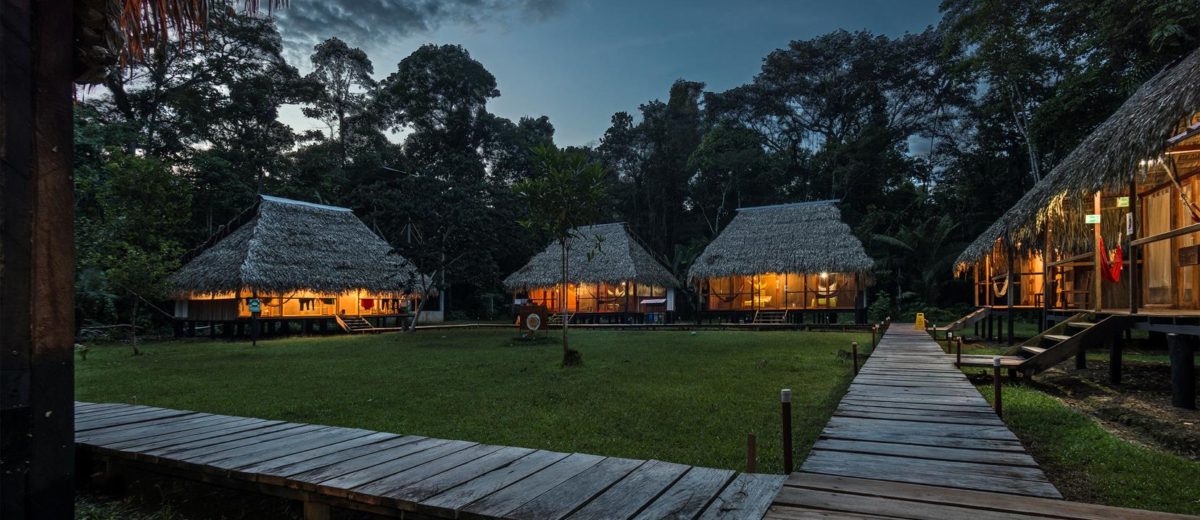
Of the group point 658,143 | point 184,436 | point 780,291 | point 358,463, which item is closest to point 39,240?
point 358,463

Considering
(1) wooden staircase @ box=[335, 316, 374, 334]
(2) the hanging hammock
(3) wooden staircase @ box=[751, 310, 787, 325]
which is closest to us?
(2) the hanging hammock

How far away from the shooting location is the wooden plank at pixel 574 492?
2592 mm

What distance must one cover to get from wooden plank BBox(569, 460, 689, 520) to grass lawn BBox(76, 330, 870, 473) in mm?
1445

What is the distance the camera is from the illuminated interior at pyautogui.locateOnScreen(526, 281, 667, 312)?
93.0 ft

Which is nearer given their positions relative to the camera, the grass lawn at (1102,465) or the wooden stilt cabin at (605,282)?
the grass lawn at (1102,465)

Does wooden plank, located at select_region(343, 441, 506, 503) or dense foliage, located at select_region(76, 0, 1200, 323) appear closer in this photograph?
wooden plank, located at select_region(343, 441, 506, 503)

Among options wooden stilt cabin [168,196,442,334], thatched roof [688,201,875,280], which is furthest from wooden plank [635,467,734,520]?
thatched roof [688,201,875,280]

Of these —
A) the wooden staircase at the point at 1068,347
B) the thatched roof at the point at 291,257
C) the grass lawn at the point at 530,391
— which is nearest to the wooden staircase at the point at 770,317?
the grass lawn at the point at 530,391

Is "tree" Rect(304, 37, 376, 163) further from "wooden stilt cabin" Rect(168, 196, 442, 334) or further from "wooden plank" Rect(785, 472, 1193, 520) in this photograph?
"wooden plank" Rect(785, 472, 1193, 520)

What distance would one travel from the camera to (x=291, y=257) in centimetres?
2264

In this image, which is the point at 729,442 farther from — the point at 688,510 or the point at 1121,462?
the point at 1121,462

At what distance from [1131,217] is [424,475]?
10177mm

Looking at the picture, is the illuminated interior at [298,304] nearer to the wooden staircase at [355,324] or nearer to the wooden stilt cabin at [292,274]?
the wooden stilt cabin at [292,274]

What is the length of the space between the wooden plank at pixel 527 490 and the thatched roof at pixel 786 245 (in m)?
23.0
